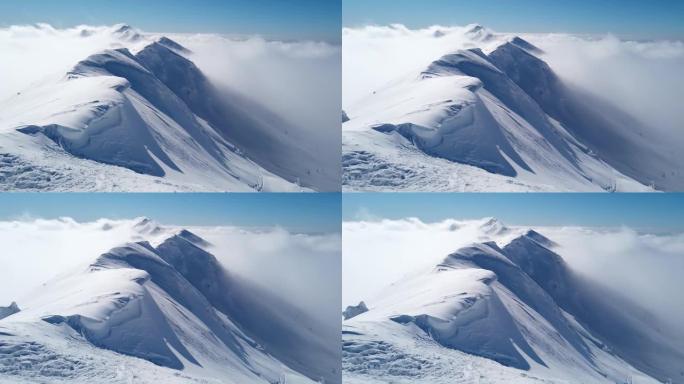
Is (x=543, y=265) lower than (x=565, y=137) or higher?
lower

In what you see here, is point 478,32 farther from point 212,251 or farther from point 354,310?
point 212,251

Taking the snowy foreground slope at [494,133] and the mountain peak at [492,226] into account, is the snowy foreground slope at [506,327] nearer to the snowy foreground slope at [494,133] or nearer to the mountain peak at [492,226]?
the mountain peak at [492,226]

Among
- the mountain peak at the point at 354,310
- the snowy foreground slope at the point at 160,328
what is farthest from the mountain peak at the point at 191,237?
the mountain peak at the point at 354,310

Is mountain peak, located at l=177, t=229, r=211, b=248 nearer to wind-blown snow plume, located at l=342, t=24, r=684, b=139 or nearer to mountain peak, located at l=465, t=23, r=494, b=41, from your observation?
wind-blown snow plume, located at l=342, t=24, r=684, b=139

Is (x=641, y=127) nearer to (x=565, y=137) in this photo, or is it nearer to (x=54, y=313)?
(x=565, y=137)

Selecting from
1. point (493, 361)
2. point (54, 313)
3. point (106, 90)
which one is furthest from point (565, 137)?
point (54, 313)

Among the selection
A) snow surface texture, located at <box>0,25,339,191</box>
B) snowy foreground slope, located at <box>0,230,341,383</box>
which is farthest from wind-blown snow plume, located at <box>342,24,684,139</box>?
snowy foreground slope, located at <box>0,230,341,383</box>
